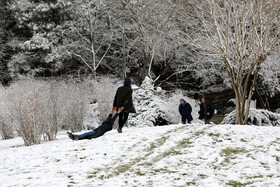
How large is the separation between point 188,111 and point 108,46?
656 inches

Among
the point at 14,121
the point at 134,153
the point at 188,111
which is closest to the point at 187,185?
the point at 134,153

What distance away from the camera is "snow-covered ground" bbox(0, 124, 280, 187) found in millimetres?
4156

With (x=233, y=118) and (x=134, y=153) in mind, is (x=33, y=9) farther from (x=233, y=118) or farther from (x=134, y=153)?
(x=134, y=153)

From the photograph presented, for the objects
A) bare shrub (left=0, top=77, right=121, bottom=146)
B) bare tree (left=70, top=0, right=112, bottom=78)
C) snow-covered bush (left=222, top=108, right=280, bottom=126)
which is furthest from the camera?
bare tree (left=70, top=0, right=112, bottom=78)

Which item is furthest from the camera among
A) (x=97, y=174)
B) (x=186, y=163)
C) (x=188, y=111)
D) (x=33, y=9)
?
(x=33, y=9)

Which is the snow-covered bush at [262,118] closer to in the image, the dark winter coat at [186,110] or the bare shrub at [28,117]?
the dark winter coat at [186,110]

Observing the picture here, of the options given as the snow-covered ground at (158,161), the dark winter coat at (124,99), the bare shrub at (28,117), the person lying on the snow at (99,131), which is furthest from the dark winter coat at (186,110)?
the bare shrub at (28,117)

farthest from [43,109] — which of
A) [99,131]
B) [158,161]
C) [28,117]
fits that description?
[158,161]

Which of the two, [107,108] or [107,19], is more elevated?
[107,19]

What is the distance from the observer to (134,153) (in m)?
5.72

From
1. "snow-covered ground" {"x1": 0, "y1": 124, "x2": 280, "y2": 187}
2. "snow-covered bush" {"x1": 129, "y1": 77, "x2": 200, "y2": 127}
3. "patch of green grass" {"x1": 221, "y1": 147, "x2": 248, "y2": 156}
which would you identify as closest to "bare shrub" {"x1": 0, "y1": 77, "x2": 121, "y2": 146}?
"snow-covered bush" {"x1": 129, "y1": 77, "x2": 200, "y2": 127}

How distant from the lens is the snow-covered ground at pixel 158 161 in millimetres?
4156

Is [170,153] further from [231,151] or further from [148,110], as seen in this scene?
[148,110]

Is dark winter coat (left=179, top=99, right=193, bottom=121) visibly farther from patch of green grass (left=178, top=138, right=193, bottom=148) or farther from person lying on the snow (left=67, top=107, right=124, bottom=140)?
patch of green grass (left=178, top=138, right=193, bottom=148)
